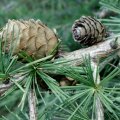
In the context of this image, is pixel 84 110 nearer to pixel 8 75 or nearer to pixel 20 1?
pixel 8 75

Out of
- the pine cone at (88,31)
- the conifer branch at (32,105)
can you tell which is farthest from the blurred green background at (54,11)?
the conifer branch at (32,105)

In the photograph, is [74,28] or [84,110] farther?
[74,28]

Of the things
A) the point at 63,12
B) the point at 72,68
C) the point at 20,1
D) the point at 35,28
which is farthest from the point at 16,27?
the point at 20,1

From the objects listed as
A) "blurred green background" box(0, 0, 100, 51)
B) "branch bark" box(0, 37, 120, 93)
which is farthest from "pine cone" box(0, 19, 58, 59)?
"blurred green background" box(0, 0, 100, 51)

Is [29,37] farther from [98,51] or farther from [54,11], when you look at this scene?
[54,11]

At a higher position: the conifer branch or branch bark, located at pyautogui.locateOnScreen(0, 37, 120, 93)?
branch bark, located at pyautogui.locateOnScreen(0, 37, 120, 93)

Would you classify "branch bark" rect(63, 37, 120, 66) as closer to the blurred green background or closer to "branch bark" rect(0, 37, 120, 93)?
"branch bark" rect(0, 37, 120, 93)

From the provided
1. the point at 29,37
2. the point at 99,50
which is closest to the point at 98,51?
the point at 99,50
